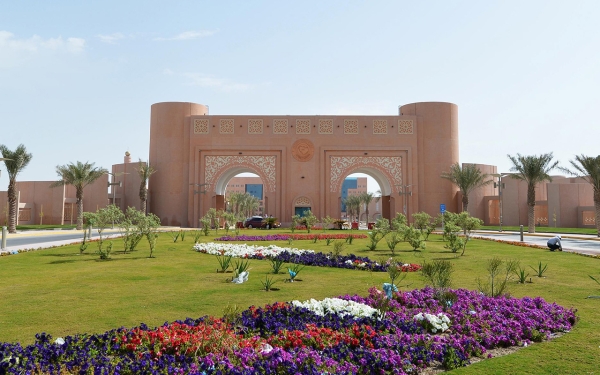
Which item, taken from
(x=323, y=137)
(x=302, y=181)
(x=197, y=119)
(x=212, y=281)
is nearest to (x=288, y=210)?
(x=302, y=181)

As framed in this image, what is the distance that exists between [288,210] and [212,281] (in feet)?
88.6

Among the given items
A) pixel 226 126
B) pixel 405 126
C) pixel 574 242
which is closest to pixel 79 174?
pixel 226 126

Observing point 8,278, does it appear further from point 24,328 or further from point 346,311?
point 346,311

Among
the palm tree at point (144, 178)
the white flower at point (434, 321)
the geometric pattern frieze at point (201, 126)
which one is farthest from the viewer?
the geometric pattern frieze at point (201, 126)

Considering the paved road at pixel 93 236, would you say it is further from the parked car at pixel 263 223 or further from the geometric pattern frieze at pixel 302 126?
the geometric pattern frieze at pixel 302 126

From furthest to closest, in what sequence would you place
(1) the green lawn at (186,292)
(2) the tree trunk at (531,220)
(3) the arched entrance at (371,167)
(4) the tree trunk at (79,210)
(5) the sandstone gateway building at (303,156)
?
1. (3) the arched entrance at (371,167)
2. (5) the sandstone gateway building at (303,156)
3. (4) the tree trunk at (79,210)
4. (2) the tree trunk at (531,220)
5. (1) the green lawn at (186,292)

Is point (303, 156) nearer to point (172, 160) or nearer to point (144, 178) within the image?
point (172, 160)

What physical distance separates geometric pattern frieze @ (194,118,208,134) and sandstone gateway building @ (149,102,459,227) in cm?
8

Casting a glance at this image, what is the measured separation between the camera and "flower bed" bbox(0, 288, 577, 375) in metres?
3.64

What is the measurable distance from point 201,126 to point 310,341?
33155 mm

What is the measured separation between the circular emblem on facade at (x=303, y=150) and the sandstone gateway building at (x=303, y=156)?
3.1 inches

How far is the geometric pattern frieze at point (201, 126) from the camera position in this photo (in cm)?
3572

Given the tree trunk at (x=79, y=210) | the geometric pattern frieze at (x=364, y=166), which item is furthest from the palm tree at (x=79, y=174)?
the geometric pattern frieze at (x=364, y=166)

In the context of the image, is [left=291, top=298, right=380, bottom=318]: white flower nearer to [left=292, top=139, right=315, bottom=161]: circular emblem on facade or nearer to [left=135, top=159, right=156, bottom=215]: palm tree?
[left=292, top=139, right=315, bottom=161]: circular emblem on facade
